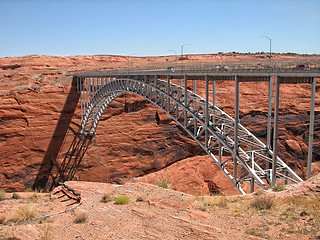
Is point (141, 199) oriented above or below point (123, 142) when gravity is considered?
above

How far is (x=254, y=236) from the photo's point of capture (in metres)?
8.55

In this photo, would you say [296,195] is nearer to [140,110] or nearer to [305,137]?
[140,110]

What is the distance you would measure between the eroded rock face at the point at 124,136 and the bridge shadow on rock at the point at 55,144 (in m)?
0.12

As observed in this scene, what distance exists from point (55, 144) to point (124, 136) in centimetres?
737

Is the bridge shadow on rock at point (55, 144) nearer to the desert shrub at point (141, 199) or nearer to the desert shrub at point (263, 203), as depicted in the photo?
the desert shrub at point (141, 199)

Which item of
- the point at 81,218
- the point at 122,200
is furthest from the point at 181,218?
the point at 81,218

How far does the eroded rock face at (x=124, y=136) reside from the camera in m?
31.9

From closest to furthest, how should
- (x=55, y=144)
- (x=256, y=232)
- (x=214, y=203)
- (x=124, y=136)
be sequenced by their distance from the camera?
(x=256, y=232)
(x=214, y=203)
(x=55, y=144)
(x=124, y=136)

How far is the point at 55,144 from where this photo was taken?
33.3 m

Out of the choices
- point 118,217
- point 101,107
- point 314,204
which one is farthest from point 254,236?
point 101,107

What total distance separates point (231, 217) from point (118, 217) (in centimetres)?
408

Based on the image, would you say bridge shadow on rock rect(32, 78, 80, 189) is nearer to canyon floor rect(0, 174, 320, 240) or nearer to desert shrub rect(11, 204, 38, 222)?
canyon floor rect(0, 174, 320, 240)

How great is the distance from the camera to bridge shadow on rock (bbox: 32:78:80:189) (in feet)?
106

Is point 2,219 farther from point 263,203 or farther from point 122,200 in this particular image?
point 263,203
